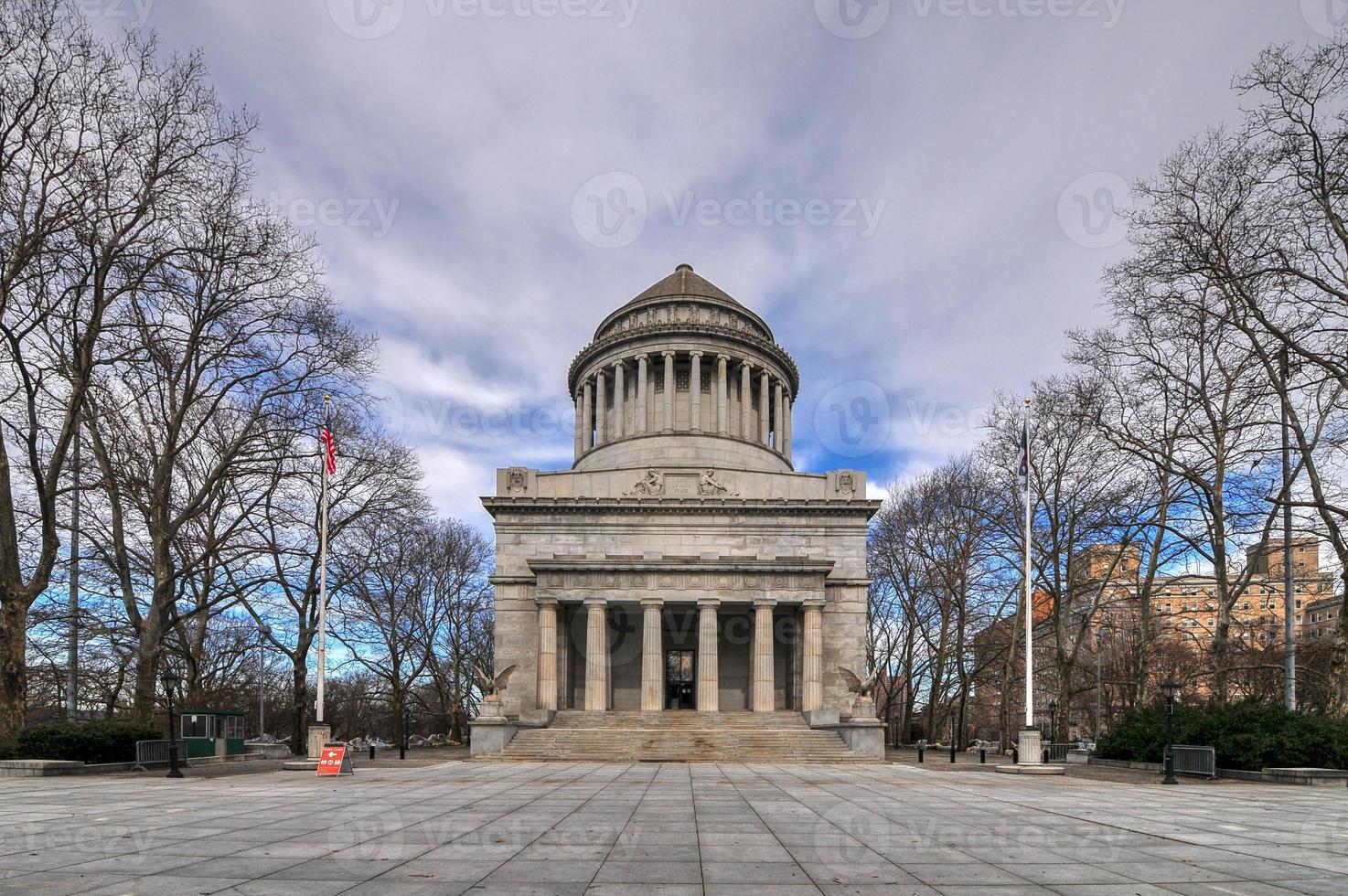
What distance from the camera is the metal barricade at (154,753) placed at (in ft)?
77.1

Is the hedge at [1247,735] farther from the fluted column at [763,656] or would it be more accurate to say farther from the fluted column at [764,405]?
the fluted column at [764,405]

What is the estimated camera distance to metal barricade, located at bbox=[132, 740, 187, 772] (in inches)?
925

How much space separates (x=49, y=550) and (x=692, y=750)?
2273 centimetres

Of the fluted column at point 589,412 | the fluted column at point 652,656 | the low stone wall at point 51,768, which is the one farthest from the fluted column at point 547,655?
the fluted column at point 589,412

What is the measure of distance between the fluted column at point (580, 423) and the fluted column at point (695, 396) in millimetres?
8954

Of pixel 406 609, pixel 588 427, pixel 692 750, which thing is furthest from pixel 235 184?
pixel 588 427

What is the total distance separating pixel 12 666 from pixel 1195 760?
110 ft

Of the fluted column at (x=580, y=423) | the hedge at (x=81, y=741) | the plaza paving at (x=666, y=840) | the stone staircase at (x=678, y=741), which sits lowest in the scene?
the stone staircase at (x=678, y=741)

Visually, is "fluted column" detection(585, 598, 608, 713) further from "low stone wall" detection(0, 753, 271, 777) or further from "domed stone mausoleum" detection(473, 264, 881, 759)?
"low stone wall" detection(0, 753, 271, 777)

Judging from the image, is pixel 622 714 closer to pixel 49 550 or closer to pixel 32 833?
pixel 49 550

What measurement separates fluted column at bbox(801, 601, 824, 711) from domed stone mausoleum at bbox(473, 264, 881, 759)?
0.09 metres

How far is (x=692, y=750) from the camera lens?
32344 millimetres

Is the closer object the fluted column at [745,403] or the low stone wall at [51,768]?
the low stone wall at [51,768]

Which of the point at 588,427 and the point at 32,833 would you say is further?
the point at 588,427
